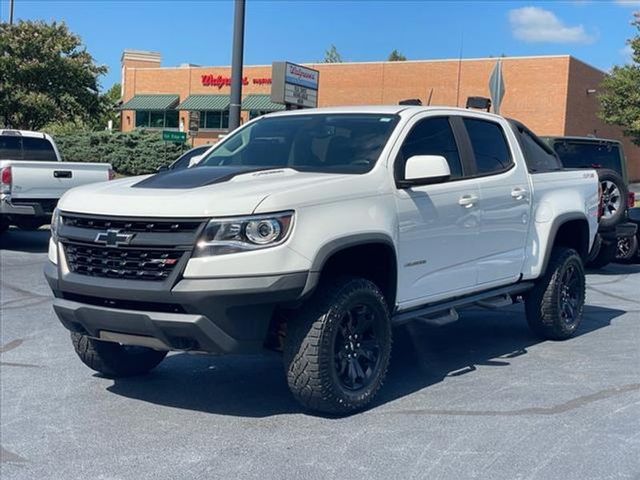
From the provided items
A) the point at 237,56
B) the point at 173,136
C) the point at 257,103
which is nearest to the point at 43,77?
the point at 173,136

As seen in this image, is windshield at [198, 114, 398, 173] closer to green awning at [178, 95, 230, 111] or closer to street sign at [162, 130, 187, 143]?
street sign at [162, 130, 187, 143]

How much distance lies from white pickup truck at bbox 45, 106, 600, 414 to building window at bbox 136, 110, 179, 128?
46264 mm

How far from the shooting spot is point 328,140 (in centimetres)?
599

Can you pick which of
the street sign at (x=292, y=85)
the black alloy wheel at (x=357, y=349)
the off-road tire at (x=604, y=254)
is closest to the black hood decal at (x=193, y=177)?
the black alloy wheel at (x=357, y=349)

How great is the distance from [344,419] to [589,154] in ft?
27.9

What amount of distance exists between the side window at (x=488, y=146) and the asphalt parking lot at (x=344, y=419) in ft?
5.10

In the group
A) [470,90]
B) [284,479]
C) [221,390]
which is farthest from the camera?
[470,90]

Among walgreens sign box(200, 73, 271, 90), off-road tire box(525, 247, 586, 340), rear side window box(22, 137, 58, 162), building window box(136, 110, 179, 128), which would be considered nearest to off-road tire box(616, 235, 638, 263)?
off-road tire box(525, 247, 586, 340)

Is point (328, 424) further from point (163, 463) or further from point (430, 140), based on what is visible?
point (430, 140)

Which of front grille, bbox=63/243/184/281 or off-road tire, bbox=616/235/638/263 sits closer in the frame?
front grille, bbox=63/243/184/281

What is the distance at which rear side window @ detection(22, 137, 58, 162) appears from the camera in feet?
50.4

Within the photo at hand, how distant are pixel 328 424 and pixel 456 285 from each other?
1644 mm

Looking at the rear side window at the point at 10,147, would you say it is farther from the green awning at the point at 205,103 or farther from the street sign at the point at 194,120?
the street sign at the point at 194,120

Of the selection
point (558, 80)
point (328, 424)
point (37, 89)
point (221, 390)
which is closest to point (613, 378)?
point (328, 424)
